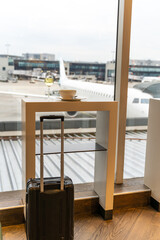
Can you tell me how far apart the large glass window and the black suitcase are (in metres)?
0.86

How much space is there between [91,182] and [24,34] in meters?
1.72

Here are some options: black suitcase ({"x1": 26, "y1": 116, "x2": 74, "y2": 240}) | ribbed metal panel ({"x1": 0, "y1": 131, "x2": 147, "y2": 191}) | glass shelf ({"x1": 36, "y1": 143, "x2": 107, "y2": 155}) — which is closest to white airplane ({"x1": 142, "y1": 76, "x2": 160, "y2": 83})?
ribbed metal panel ({"x1": 0, "y1": 131, "x2": 147, "y2": 191})

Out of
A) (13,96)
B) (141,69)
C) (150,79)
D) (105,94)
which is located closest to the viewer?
(13,96)

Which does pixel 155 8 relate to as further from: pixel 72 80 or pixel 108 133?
pixel 108 133

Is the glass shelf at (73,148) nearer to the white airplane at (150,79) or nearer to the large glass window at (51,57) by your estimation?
the large glass window at (51,57)

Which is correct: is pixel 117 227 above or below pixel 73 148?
below

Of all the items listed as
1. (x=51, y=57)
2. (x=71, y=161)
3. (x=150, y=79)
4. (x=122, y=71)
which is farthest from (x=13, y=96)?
(x=150, y=79)

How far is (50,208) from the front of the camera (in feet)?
6.49

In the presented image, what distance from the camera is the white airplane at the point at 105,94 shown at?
9.67 feet

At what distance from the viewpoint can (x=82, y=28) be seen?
9.46 feet

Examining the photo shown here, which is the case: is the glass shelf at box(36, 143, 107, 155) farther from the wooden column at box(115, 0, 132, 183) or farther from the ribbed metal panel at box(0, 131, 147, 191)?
the wooden column at box(115, 0, 132, 183)

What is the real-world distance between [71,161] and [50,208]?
43.6 inches

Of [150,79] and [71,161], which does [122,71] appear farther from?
[71,161]

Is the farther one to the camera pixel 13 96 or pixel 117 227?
pixel 13 96
